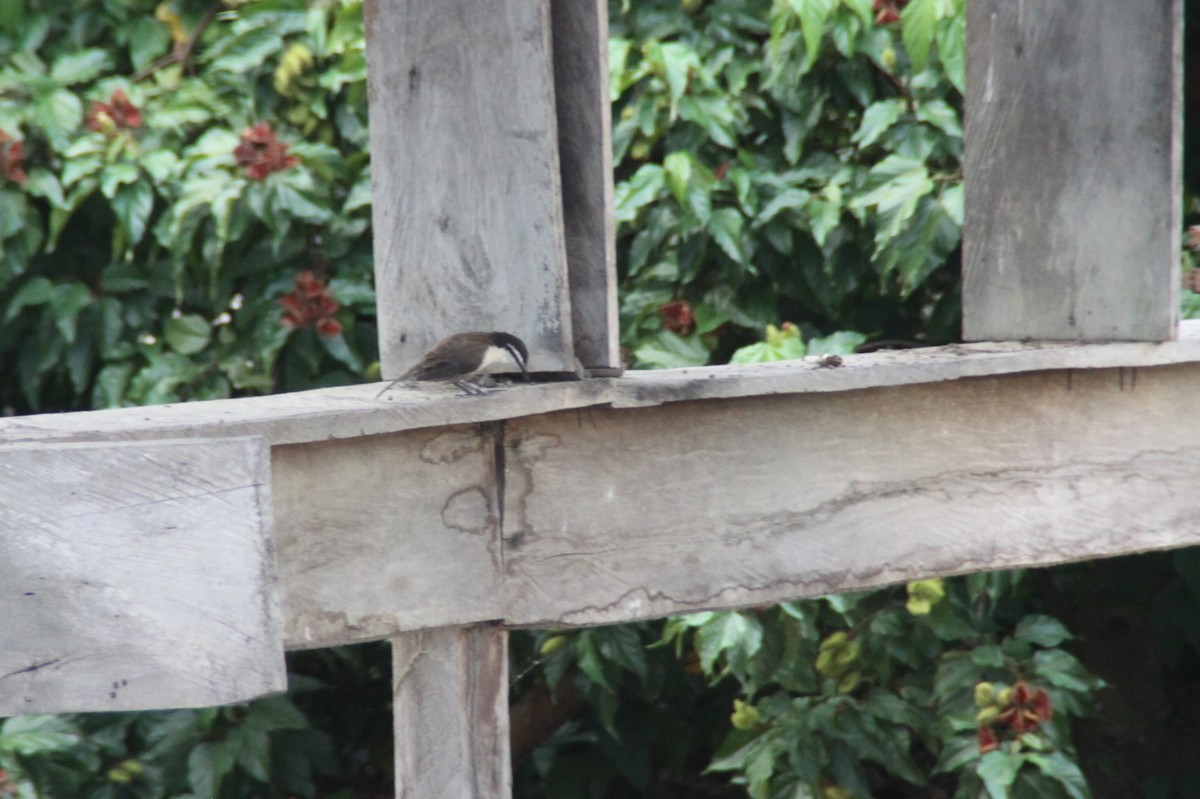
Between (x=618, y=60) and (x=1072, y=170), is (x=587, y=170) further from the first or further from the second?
(x=618, y=60)

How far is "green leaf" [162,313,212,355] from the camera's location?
112 inches

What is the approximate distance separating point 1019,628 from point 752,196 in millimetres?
931

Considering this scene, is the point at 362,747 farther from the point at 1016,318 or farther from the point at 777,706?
the point at 1016,318

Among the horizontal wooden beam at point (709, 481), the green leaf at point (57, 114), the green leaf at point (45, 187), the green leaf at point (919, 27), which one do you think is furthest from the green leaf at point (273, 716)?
the green leaf at point (919, 27)

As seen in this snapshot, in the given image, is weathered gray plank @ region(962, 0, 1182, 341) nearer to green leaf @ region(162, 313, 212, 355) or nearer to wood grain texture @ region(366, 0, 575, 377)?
wood grain texture @ region(366, 0, 575, 377)

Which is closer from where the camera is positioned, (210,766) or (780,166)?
(210,766)

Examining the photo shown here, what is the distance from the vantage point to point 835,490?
159cm

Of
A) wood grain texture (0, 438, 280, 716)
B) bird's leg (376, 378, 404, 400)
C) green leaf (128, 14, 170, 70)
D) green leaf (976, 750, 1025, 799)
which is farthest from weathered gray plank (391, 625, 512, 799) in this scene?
green leaf (128, 14, 170, 70)

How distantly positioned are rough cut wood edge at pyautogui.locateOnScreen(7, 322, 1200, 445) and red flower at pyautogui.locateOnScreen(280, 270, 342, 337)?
4.09 feet

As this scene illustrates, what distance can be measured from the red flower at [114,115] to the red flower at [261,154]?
255 mm

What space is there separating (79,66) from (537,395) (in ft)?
6.26

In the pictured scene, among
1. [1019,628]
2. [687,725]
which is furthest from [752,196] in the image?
[687,725]

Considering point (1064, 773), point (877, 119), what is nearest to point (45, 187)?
point (877, 119)

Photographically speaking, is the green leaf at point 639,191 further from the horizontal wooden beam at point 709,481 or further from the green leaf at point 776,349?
the horizontal wooden beam at point 709,481
